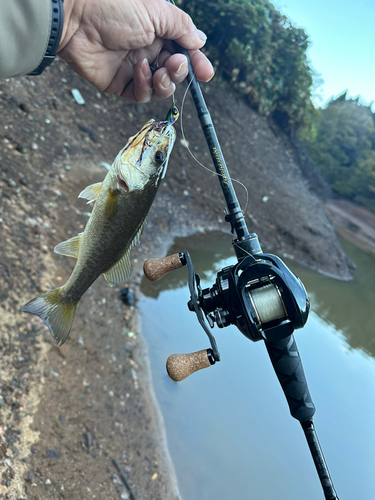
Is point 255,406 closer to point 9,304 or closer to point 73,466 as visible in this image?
point 73,466

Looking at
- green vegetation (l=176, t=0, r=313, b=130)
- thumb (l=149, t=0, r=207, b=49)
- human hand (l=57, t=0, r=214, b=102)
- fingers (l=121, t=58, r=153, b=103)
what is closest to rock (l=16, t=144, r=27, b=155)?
human hand (l=57, t=0, r=214, b=102)

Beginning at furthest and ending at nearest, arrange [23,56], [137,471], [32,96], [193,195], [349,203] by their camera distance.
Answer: [349,203] → [193,195] → [32,96] → [137,471] → [23,56]

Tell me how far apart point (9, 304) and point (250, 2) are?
1323 cm

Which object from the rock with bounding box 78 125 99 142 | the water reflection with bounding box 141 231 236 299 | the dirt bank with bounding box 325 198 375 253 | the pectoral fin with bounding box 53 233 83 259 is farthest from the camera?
the dirt bank with bounding box 325 198 375 253

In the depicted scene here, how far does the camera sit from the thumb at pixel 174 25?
2146 mm

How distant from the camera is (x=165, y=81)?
7.68ft

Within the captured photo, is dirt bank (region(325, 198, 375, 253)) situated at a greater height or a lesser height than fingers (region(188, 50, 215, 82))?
lesser

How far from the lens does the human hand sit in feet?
6.95

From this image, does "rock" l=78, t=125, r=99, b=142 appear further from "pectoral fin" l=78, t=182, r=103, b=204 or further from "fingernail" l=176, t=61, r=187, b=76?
"pectoral fin" l=78, t=182, r=103, b=204

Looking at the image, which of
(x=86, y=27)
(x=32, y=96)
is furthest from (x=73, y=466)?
(x=32, y=96)

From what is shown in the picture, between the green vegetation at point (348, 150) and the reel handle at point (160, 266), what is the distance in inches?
903

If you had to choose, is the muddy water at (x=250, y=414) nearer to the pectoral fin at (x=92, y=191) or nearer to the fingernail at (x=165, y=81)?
the pectoral fin at (x=92, y=191)

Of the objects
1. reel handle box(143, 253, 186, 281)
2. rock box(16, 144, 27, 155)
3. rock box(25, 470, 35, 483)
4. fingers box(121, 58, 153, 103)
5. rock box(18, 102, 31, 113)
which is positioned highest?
fingers box(121, 58, 153, 103)

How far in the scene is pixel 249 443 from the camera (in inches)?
164
